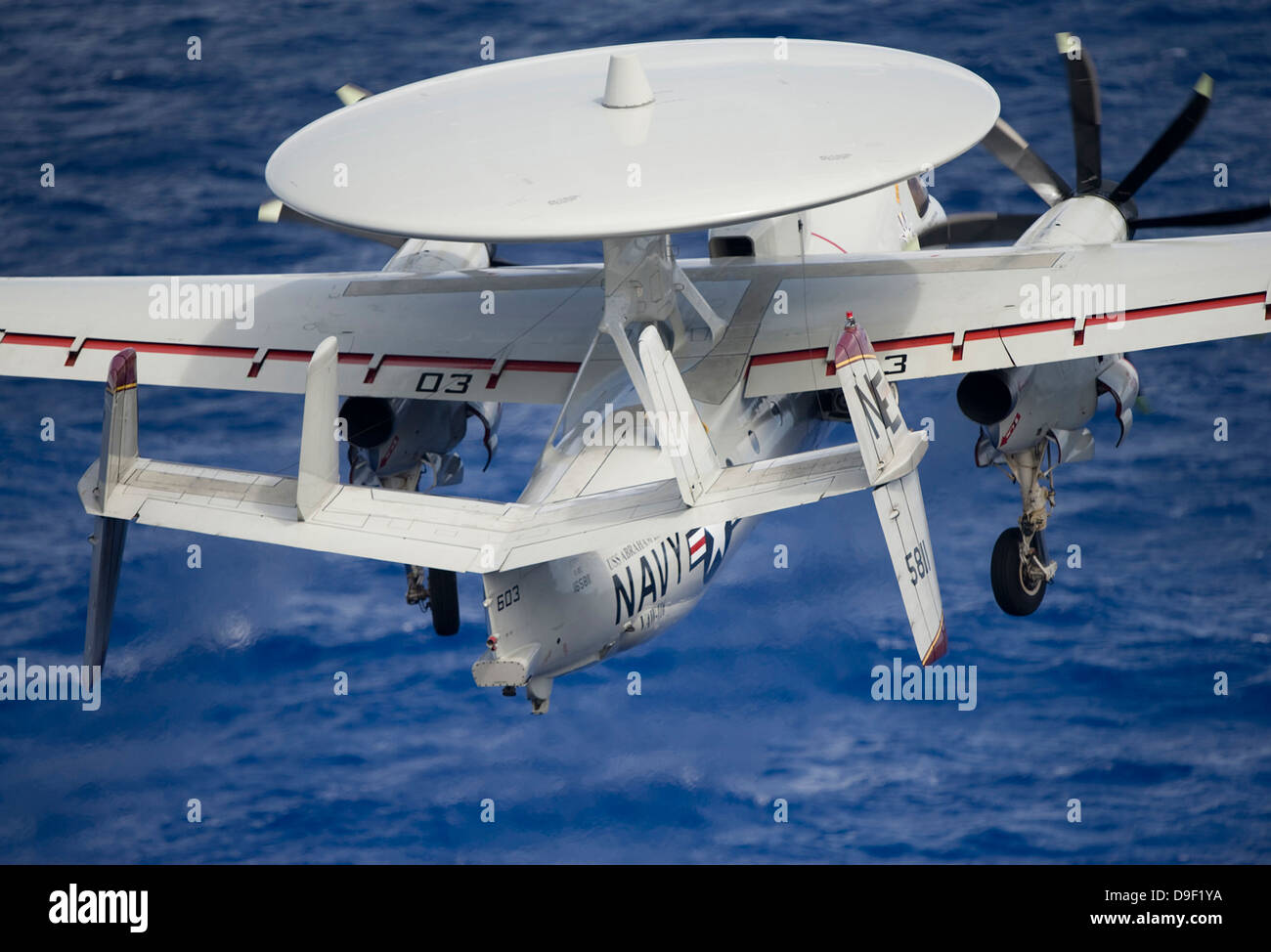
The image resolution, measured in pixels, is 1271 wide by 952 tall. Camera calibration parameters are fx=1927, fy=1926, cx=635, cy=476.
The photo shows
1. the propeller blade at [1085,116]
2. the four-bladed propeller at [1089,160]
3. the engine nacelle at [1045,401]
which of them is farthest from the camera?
the propeller blade at [1085,116]

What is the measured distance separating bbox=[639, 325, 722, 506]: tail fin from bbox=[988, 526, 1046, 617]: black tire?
11807 millimetres

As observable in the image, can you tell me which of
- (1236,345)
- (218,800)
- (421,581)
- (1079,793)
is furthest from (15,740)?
(1236,345)

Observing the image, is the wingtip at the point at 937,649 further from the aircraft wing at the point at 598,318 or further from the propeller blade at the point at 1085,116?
the propeller blade at the point at 1085,116

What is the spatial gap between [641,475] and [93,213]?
3412 centimetres

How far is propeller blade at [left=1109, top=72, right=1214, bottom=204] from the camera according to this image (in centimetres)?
3100

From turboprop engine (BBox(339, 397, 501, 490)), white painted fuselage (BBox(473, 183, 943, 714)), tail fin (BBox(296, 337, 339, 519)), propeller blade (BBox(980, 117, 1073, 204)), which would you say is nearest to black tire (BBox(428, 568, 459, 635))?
turboprop engine (BBox(339, 397, 501, 490))

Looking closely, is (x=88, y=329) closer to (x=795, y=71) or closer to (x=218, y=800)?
(x=795, y=71)

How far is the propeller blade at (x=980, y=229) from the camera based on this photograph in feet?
110

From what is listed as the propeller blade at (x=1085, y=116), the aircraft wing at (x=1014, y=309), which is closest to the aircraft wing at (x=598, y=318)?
the aircraft wing at (x=1014, y=309)

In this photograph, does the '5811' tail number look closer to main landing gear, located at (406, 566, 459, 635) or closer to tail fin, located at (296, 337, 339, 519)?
tail fin, located at (296, 337, 339, 519)

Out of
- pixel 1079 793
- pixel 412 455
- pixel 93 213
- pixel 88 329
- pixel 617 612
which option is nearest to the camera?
pixel 617 612

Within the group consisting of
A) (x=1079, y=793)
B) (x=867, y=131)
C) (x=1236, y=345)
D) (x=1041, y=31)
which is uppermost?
(x=1041, y=31)

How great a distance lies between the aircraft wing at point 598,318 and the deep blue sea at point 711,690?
1436cm

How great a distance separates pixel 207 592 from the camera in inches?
1752
